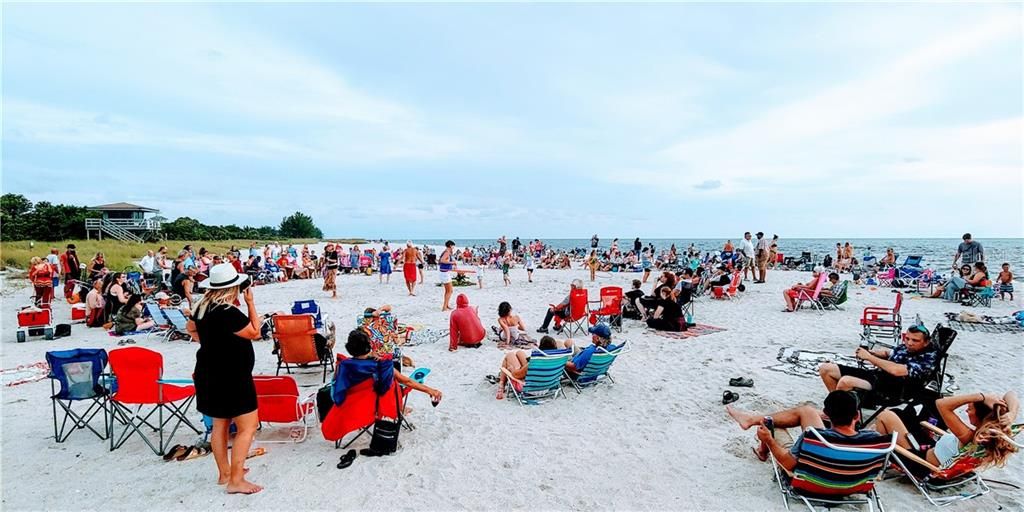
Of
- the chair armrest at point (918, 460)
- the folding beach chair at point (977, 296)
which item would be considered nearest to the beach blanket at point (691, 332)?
the chair armrest at point (918, 460)

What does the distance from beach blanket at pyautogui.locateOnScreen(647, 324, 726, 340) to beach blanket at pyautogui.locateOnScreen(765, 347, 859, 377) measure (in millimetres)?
1480

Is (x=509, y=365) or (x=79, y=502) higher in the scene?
(x=509, y=365)

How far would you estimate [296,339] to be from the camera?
6.00 m

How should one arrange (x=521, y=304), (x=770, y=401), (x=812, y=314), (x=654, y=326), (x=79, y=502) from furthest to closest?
(x=521, y=304)
(x=812, y=314)
(x=654, y=326)
(x=770, y=401)
(x=79, y=502)

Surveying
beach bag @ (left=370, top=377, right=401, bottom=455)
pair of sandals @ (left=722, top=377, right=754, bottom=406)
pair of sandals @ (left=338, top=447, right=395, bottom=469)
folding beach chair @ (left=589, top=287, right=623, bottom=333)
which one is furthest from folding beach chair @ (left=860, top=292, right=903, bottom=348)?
pair of sandals @ (left=338, top=447, right=395, bottom=469)

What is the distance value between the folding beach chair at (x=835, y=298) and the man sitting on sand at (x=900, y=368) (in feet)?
23.5

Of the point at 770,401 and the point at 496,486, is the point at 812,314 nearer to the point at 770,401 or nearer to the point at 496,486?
the point at 770,401

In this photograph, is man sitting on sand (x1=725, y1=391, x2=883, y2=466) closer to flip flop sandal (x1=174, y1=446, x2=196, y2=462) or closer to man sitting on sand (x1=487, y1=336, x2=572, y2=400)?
man sitting on sand (x1=487, y1=336, x2=572, y2=400)

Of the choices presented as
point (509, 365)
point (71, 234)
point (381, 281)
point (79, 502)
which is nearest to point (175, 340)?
point (79, 502)

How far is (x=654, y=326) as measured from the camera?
9.09 meters

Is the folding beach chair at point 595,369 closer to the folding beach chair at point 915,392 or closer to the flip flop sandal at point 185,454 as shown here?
the folding beach chair at point 915,392

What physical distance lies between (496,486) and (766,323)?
7.96 metres

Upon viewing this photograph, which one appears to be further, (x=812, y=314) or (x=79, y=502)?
(x=812, y=314)

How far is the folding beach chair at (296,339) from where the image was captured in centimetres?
594
